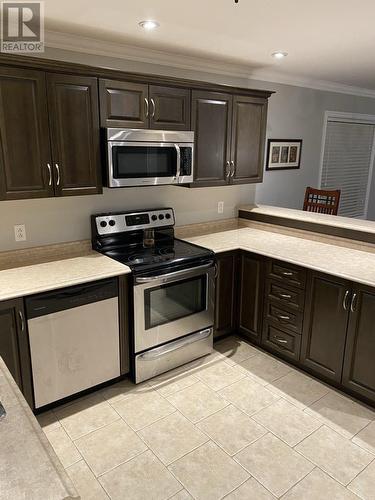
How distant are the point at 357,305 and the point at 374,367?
41 centimetres

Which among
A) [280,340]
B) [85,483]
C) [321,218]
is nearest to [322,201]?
[321,218]

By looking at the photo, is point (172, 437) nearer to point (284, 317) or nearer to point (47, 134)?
point (284, 317)

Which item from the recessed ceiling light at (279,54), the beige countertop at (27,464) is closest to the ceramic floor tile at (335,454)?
Result: the beige countertop at (27,464)

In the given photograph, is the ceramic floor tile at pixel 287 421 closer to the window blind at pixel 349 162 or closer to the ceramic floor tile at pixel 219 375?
the ceramic floor tile at pixel 219 375

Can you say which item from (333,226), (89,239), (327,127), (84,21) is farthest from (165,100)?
(327,127)

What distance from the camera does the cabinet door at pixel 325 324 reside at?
254 centimetres

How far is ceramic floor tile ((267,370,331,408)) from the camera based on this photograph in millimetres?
2617

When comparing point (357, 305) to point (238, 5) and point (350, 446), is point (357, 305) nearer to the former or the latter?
point (350, 446)

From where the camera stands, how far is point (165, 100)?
278 cm

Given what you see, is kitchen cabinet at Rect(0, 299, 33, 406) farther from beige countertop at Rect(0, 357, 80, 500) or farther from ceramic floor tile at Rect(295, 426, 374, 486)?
ceramic floor tile at Rect(295, 426, 374, 486)

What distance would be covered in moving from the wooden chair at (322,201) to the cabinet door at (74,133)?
280cm

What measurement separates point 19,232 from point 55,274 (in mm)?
484

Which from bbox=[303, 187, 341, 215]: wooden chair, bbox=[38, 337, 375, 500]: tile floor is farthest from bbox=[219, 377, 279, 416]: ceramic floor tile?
bbox=[303, 187, 341, 215]: wooden chair

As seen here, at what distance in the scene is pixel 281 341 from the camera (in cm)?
302
